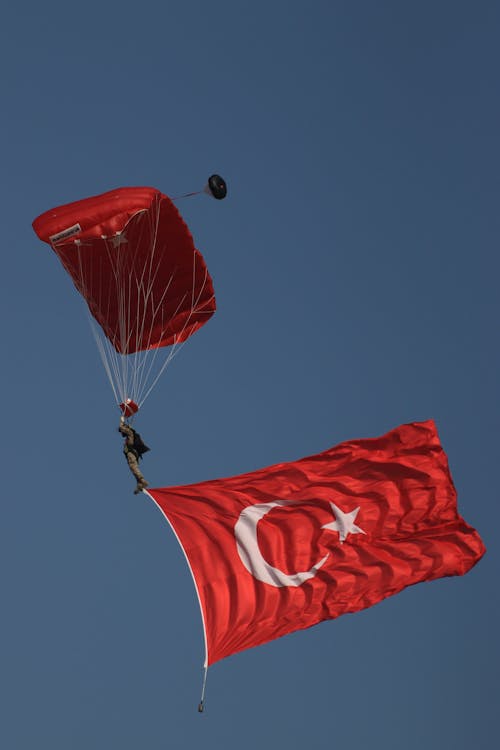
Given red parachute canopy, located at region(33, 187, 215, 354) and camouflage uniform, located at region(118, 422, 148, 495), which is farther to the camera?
red parachute canopy, located at region(33, 187, 215, 354)

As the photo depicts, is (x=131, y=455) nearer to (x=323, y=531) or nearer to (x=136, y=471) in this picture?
(x=136, y=471)

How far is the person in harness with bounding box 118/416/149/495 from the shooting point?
25497 mm

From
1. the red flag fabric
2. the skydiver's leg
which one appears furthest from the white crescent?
the skydiver's leg

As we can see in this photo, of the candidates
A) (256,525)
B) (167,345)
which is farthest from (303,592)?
(167,345)

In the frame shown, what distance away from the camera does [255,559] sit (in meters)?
25.3

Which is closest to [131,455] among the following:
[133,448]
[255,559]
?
A: [133,448]

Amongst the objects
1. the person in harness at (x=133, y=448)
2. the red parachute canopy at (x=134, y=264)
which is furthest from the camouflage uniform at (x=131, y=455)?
the red parachute canopy at (x=134, y=264)

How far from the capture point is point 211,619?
77.6 feet

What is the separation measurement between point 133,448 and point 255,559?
2.97 m

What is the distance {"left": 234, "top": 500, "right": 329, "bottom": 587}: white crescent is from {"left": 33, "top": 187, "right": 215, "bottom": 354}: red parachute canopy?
400 cm

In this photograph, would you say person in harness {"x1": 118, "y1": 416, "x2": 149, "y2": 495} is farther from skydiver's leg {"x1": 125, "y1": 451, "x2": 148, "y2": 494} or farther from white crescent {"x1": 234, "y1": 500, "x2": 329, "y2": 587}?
white crescent {"x1": 234, "y1": 500, "x2": 329, "y2": 587}

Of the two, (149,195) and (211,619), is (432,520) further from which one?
(149,195)

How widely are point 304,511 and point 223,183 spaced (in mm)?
6262

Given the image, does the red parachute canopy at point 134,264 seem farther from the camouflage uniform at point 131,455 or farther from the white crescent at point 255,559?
the white crescent at point 255,559
